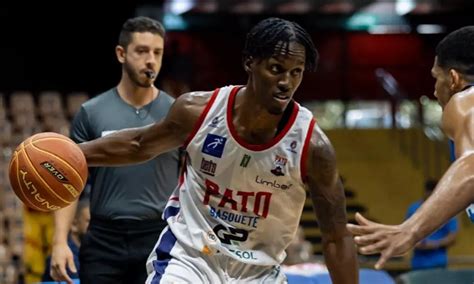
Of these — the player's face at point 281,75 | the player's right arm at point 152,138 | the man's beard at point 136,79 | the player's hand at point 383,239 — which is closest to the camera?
the player's hand at point 383,239

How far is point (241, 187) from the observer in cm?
441

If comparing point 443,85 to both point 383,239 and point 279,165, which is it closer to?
point 279,165

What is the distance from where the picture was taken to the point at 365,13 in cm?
1938

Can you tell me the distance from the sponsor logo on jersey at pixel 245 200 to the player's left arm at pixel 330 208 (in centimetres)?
20

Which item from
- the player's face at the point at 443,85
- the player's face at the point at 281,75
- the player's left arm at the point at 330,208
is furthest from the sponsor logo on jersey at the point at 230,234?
the player's face at the point at 443,85

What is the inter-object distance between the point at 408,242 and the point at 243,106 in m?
1.27

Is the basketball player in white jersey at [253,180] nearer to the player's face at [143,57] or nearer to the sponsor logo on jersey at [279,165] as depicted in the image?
the sponsor logo on jersey at [279,165]

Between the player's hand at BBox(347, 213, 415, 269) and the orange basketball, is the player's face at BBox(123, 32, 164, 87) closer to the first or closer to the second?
the orange basketball

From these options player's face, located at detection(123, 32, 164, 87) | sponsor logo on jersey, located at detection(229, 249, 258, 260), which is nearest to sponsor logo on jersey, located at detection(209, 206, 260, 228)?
sponsor logo on jersey, located at detection(229, 249, 258, 260)

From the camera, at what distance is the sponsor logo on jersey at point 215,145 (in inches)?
174

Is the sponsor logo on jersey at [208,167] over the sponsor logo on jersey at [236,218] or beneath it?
over

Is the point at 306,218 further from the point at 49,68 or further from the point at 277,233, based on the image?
the point at 277,233

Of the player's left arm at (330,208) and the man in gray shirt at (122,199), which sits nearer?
the player's left arm at (330,208)

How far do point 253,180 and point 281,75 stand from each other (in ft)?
1.55
